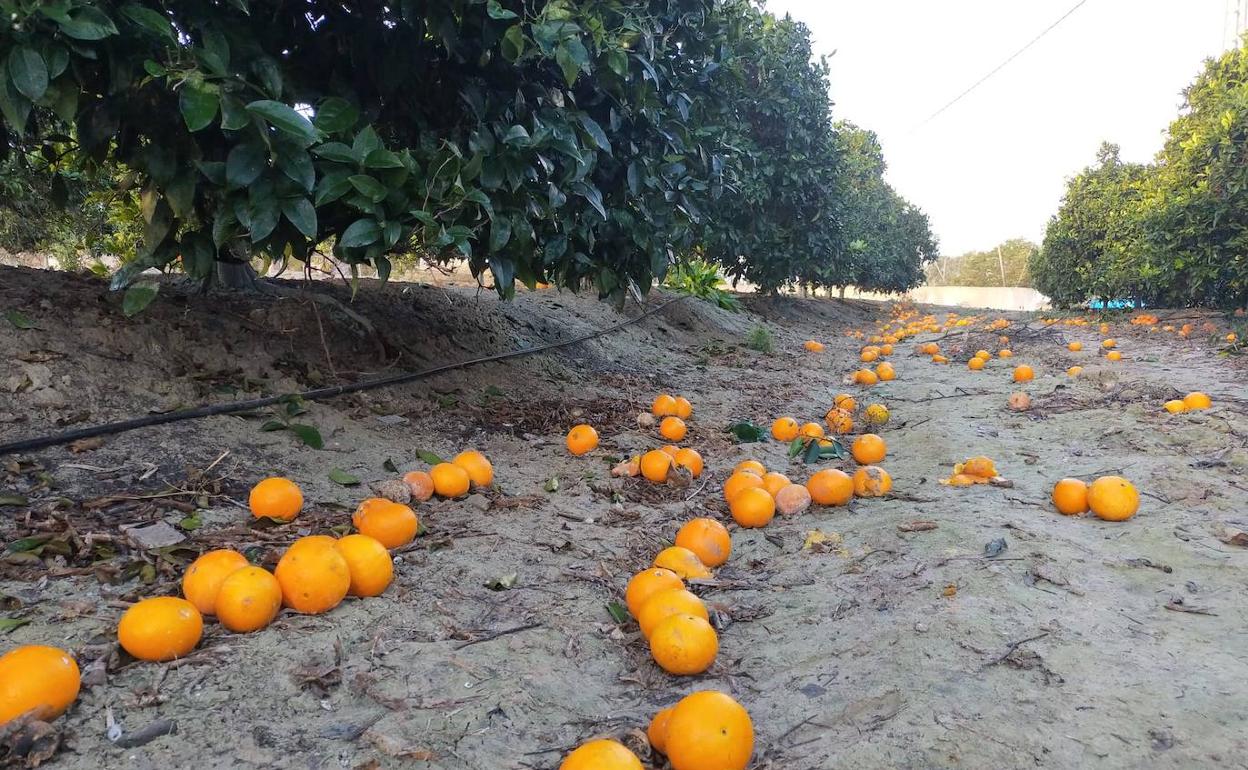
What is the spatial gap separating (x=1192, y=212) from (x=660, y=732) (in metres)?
12.7

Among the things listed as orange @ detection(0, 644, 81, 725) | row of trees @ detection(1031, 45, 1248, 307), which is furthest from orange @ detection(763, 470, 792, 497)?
row of trees @ detection(1031, 45, 1248, 307)

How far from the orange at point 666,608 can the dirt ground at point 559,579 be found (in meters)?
0.11

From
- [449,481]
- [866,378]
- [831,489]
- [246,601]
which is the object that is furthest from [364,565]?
[866,378]

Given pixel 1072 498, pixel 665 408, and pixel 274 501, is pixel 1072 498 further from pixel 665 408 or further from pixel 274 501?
pixel 274 501

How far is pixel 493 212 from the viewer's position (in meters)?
3.31

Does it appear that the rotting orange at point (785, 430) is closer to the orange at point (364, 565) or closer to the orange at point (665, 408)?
the orange at point (665, 408)

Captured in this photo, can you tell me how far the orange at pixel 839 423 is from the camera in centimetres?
523

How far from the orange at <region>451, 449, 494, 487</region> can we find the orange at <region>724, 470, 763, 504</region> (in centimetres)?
124

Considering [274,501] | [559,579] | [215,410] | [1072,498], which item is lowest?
[559,579]

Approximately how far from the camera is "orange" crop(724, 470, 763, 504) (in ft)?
11.1

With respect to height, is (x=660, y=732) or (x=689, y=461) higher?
(x=689, y=461)

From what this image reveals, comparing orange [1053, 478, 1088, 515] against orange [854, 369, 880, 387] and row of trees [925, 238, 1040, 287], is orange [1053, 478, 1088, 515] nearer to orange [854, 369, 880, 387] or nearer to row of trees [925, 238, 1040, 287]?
orange [854, 369, 880, 387]

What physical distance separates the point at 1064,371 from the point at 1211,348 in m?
2.53

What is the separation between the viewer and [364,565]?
2.32 metres
